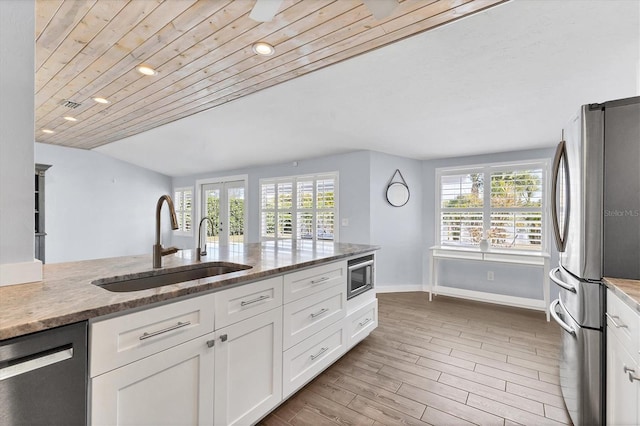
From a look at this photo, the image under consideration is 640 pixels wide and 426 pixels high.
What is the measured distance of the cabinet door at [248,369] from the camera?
4.74ft

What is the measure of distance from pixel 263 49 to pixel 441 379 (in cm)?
279

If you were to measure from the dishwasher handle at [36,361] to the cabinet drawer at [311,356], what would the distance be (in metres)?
1.15

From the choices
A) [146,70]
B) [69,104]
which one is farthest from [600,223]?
[69,104]

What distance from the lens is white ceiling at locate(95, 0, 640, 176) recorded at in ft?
5.82

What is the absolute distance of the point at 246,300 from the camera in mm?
1583

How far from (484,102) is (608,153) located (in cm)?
147

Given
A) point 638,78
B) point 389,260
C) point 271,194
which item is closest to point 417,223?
point 389,260

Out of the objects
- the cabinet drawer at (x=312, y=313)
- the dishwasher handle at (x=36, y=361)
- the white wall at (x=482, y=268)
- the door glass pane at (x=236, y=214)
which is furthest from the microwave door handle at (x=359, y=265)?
the door glass pane at (x=236, y=214)

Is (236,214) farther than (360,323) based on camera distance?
Yes

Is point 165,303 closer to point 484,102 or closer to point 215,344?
point 215,344

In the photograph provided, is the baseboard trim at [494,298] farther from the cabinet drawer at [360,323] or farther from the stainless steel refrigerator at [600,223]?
the stainless steel refrigerator at [600,223]

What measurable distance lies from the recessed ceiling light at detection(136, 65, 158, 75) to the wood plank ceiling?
0.05 m

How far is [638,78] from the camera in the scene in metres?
1.99

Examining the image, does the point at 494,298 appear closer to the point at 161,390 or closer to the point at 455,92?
the point at 455,92
